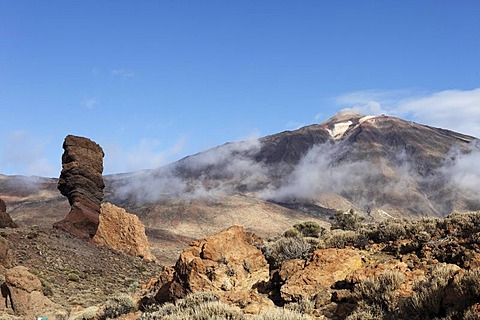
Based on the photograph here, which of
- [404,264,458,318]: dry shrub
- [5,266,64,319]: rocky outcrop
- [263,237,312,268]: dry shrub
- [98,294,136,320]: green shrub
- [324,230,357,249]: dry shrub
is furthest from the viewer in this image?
[5,266,64,319]: rocky outcrop

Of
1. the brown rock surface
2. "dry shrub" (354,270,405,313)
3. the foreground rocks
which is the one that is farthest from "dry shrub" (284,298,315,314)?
"dry shrub" (354,270,405,313)

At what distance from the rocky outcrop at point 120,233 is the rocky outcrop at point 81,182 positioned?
2.04 feet

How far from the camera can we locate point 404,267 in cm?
783

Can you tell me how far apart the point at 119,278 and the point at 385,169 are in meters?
110

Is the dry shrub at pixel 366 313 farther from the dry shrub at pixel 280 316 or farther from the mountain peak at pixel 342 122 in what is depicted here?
the mountain peak at pixel 342 122

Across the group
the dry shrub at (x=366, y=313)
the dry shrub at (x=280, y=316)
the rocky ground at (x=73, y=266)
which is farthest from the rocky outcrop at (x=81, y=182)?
the dry shrub at (x=366, y=313)

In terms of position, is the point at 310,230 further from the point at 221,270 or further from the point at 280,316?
the point at 280,316

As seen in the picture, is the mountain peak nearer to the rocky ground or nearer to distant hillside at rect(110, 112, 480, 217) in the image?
distant hillside at rect(110, 112, 480, 217)

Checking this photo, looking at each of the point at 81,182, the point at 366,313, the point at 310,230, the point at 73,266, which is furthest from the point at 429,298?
the point at 81,182

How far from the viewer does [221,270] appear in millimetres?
9438

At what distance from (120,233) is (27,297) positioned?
1859 cm

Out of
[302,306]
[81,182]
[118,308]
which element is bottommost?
[118,308]

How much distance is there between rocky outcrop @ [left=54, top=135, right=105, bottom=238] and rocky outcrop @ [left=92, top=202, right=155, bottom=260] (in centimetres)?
62

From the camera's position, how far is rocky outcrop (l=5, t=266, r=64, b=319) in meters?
15.8
